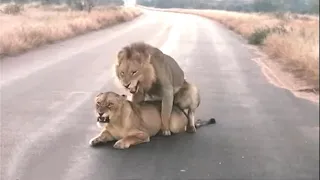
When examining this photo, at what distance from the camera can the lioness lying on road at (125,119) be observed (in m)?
3.61

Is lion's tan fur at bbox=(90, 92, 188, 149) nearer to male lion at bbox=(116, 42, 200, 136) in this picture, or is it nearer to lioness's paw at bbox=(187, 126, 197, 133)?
male lion at bbox=(116, 42, 200, 136)

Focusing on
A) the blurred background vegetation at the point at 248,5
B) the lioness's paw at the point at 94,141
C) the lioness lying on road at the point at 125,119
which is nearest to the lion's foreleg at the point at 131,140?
the lioness lying on road at the point at 125,119

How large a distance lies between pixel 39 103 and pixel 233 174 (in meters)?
2.82

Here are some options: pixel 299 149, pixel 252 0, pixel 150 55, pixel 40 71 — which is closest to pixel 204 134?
pixel 150 55

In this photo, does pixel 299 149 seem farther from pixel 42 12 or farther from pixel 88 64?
pixel 88 64

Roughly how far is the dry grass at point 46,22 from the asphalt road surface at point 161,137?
0.19 m

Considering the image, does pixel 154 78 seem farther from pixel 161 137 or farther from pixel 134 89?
pixel 161 137

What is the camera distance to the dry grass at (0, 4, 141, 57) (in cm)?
420

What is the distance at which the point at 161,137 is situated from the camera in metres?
4.02

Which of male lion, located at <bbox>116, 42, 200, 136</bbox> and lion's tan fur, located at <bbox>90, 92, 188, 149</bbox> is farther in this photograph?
lion's tan fur, located at <bbox>90, 92, 188, 149</bbox>

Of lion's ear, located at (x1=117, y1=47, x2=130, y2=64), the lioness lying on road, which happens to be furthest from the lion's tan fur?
lion's ear, located at (x1=117, y1=47, x2=130, y2=64)

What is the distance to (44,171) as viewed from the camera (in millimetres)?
3232

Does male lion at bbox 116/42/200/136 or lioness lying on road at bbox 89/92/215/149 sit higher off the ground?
male lion at bbox 116/42/200/136

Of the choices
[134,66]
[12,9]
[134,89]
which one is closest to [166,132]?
[134,89]
